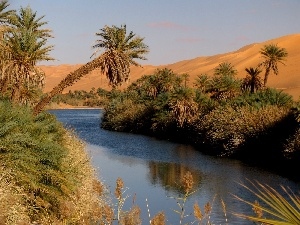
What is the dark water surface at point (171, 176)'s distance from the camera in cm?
2067

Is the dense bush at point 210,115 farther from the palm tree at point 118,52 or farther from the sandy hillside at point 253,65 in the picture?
the palm tree at point 118,52

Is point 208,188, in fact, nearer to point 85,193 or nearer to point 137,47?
point 137,47

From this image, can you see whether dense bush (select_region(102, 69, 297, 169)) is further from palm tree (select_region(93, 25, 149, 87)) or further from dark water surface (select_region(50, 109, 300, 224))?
palm tree (select_region(93, 25, 149, 87))

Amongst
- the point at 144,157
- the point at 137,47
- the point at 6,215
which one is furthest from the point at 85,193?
the point at 144,157

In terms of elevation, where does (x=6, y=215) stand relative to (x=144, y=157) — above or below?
above

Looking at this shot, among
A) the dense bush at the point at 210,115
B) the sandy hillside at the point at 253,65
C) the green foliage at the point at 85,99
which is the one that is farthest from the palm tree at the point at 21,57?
the green foliage at the point at 85,99

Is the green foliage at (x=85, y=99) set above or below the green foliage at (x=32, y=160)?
below

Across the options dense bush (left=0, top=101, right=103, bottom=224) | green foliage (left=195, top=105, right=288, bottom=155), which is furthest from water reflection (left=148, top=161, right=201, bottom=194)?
dense bush (left=0, top=101, right=103, bottom=224)

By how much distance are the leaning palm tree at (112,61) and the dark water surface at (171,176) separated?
184 inches

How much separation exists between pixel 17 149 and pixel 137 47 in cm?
1137

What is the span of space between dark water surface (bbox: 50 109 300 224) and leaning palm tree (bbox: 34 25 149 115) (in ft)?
15.3

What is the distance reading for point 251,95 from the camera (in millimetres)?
44250

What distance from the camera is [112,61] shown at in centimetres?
2191

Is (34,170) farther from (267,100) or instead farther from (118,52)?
(267,100)
